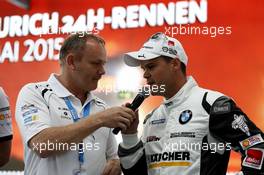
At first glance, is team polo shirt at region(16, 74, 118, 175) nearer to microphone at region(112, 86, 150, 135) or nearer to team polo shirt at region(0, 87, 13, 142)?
microphone at region(112, 86, 150, 135)

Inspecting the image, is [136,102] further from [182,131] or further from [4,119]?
[4,119]

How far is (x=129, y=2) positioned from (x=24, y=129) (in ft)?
8.71

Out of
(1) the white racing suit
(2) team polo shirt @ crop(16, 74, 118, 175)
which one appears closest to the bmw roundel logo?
(1) the white racing suit

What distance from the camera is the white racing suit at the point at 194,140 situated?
4.84ft

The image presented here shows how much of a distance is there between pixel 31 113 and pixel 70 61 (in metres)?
0.29

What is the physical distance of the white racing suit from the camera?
1477 millimetres

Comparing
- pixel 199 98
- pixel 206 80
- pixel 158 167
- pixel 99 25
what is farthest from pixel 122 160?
pixel 99 25

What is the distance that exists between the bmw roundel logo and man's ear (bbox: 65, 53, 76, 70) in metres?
0.46

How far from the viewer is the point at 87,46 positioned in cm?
177

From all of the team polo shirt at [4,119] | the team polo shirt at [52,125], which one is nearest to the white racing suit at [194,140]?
the team polo shirt at [52,125]

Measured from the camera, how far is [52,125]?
1.64 m

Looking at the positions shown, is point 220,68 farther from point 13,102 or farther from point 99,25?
point 13,102

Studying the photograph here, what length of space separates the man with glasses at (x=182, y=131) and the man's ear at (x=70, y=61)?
8.6 inches

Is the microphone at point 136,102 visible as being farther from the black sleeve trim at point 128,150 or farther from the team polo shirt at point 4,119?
the team polo shirt at point 4,119
